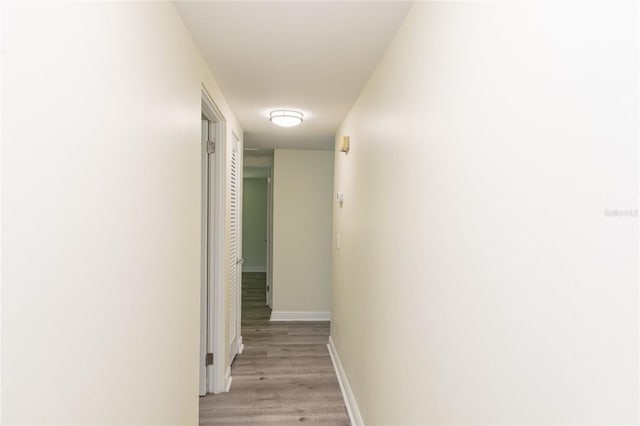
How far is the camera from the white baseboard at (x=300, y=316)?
16.2ft

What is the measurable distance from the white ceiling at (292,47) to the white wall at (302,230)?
186 centimetres

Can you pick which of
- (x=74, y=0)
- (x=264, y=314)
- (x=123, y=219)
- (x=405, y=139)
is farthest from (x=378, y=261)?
(x=264, y=314)

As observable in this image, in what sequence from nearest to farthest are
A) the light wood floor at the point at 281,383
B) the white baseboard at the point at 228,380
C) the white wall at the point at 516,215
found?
the white wall at the point at 516,215 → the light wood floor at the point at 281,383 → the white baseboard at the point at 228,380

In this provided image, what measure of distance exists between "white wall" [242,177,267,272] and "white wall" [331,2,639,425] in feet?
24.1

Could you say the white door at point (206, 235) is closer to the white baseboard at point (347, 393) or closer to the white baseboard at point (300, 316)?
the white baseboard at point (347, 393)

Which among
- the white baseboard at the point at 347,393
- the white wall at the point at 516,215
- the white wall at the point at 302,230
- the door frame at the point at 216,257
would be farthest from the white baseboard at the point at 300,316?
the white wall at the point at 516,215

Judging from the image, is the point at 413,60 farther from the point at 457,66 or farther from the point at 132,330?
the point at 132,330

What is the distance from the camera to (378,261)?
202cm

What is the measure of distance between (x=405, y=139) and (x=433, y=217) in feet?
1.53

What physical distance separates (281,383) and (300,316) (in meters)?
1.84

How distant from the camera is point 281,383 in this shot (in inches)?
123

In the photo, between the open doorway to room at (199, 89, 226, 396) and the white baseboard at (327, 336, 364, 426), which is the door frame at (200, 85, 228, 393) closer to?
the open doorway to room at (199, 89, 226, 396)

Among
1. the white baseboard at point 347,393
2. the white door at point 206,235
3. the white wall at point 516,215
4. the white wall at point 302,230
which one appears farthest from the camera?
the white wall at point 302,230

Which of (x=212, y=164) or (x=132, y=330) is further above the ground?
(x=212, y=164)
